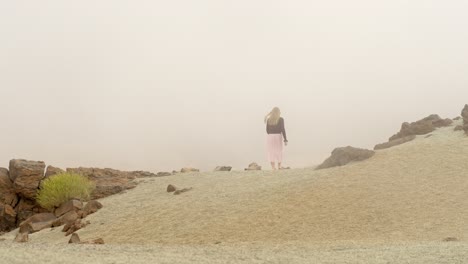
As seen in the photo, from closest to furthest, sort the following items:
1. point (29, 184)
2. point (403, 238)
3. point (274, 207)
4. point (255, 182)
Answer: point (403, 238), point (274, 207), point (255, 182), point (29, 184)

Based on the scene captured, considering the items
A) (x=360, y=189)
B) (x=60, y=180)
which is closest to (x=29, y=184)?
(x=60, y=180)

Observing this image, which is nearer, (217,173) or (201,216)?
(201,216)

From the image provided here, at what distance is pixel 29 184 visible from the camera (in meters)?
19.0

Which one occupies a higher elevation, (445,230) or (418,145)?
(418,145)

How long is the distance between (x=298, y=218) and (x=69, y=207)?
8.25 meters

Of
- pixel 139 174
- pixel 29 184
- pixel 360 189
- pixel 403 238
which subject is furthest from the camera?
pixel 139 174

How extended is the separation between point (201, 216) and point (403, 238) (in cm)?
480

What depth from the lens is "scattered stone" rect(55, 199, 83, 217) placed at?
16.9m

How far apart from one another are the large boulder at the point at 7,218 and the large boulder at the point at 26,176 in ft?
2.30

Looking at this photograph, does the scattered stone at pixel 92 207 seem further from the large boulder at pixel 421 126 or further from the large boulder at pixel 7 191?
the large boulder at pixel 421 126

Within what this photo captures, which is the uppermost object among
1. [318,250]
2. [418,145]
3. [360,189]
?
[418,145]

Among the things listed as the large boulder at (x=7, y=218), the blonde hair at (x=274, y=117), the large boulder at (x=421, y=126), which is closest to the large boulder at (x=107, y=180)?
the large boulder at (x=7, y=218)

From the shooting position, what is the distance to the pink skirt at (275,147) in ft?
66.3

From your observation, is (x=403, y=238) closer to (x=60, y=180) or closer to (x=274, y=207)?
(x=274, y=207)
